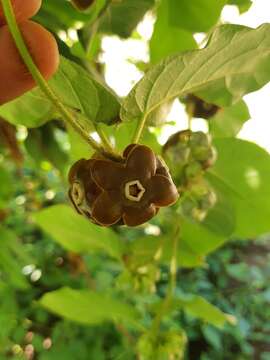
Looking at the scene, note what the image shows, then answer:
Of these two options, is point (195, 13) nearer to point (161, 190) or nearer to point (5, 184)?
point (161, 190)

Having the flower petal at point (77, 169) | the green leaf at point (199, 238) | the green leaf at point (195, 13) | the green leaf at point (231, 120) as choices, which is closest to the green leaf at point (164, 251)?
the green leaf at point (199, 238)

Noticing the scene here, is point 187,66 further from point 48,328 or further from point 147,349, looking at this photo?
point 48,328

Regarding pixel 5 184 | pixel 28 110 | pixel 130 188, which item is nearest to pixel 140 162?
pixel 130 188

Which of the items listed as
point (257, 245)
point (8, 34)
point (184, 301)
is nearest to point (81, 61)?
point (8, 34)

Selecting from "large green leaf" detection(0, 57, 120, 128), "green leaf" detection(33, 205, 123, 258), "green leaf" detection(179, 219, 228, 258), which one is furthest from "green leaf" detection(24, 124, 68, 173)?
"large green leaf" detection(0, 57, 120, 128)

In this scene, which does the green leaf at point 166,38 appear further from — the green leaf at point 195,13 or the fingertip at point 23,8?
the fingertip at point 23,8
